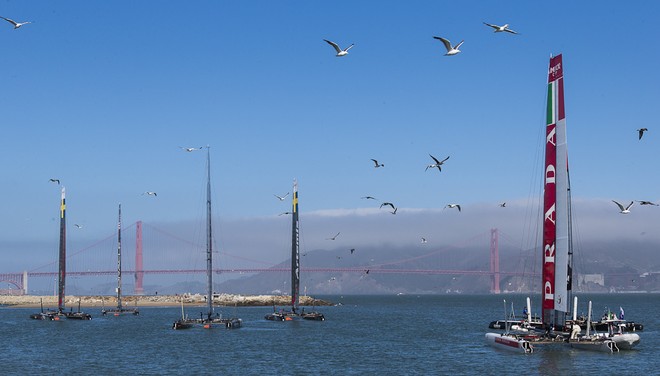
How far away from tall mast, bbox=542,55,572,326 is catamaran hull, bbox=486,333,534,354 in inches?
78.8

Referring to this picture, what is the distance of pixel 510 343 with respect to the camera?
2424 inches

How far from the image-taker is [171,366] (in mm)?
58188

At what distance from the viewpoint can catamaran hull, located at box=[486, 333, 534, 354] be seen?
5944 centimetres

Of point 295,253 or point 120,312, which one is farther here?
point 120,312

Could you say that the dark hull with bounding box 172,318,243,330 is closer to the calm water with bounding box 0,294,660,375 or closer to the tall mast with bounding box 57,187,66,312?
the calm water with bounding box 0,294,660,375

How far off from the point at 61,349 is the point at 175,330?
2288 cm

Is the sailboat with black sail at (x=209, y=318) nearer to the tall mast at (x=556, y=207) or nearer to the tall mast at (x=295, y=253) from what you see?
the tall mast at (x=295, y=253)

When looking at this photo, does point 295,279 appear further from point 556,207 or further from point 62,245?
point 556,207

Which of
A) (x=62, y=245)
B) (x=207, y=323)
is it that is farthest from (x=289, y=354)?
(x=62, y=245)

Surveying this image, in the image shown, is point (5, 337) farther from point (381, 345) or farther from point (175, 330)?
point (381, 345)

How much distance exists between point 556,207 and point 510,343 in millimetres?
10013

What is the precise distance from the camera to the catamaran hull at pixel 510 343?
59438 mm

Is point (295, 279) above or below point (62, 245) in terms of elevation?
below

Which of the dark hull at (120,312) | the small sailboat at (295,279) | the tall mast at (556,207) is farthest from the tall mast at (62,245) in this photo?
the tall mast at (556,207)
